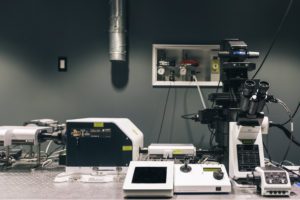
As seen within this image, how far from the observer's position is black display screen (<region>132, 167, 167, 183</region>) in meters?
1.26

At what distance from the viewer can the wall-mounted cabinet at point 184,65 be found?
3.14 m

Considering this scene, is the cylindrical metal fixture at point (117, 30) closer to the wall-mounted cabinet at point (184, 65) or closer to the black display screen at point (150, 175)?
the wall-mounted cabinet at point (184, 65)

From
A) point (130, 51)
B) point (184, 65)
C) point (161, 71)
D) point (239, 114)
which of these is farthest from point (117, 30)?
point (239, 114)

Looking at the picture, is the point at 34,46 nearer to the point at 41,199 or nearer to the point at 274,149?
the point at 41,199

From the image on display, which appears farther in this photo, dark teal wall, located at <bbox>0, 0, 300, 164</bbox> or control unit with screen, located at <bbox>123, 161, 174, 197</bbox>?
dark teal wall, located at <bbox>0, 0, 300, 164</bbox>

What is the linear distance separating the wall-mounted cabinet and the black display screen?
190cm

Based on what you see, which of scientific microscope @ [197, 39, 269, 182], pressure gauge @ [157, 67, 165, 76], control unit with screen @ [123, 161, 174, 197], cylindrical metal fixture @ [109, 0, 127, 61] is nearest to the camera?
control unit with screen @ [123, 161, 174, 197]

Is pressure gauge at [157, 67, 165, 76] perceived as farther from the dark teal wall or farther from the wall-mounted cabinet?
the dark teal wall

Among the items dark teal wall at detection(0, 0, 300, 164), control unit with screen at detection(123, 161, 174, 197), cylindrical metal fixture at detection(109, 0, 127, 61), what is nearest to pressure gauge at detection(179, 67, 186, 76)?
dark teal wall at detection(0, 0, 300, 164)

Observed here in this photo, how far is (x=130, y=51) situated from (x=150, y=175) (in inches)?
81.7

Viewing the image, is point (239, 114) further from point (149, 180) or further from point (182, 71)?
point (182, 71)

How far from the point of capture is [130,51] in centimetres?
316

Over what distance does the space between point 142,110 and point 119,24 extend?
966 millimetres

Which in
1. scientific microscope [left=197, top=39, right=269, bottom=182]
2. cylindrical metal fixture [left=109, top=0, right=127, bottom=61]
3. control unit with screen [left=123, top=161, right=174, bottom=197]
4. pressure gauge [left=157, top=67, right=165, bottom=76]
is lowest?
control unit with screen [left=123, top=161, right=174, bottom=197]
